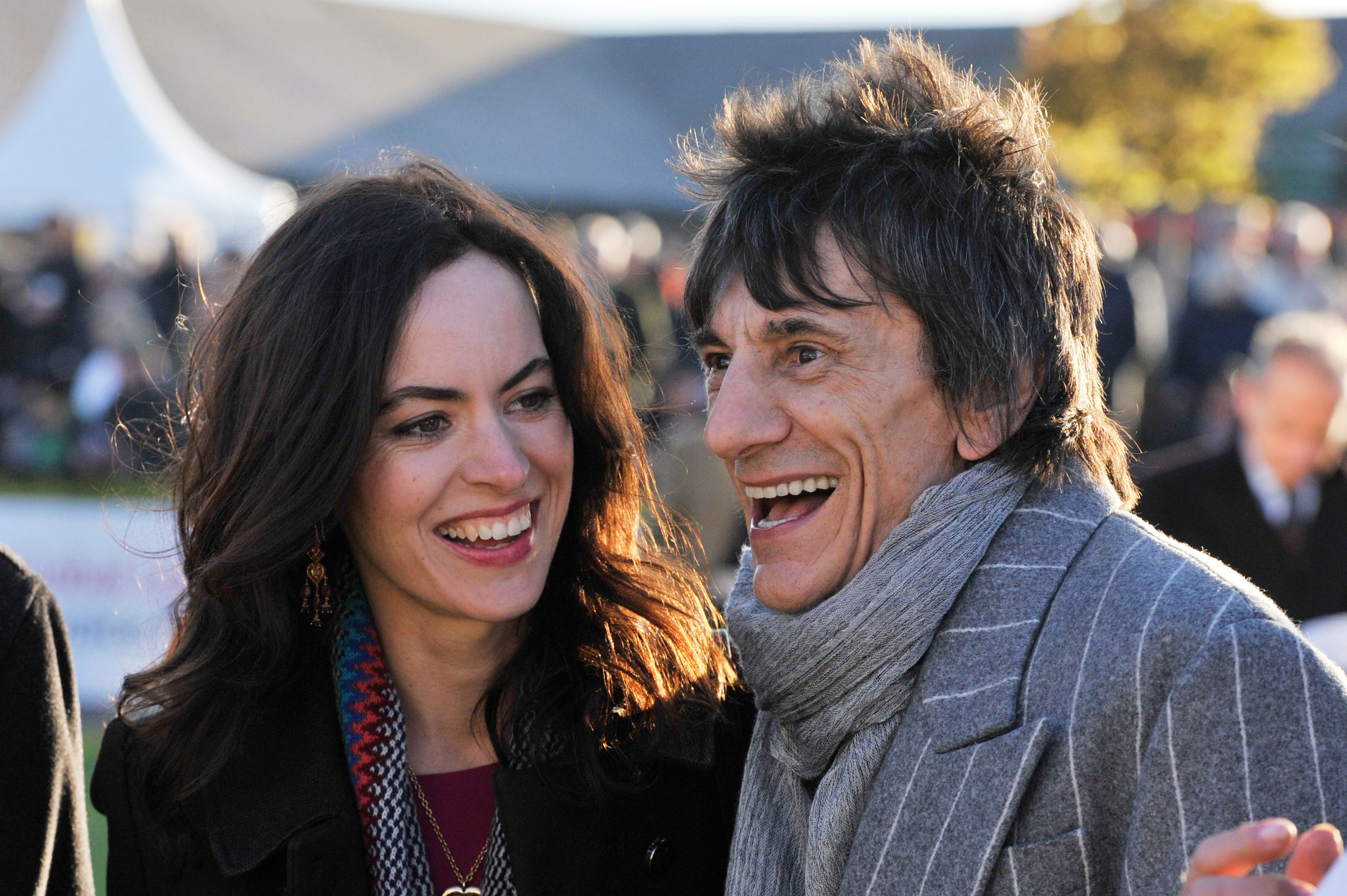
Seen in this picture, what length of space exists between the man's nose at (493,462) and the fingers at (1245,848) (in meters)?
1.53

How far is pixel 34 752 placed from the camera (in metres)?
2.51

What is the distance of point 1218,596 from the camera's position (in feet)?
6.17

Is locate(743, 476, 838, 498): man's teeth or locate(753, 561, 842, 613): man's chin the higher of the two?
locate(743, 476, 838, 498): man's teeth

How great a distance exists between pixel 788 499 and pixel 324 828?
1.12 meters

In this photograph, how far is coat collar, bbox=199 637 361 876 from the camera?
2.59 meters

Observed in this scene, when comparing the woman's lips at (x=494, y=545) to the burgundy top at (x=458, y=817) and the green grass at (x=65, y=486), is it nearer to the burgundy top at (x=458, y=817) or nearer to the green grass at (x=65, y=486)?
the burgundy top at (x=458, y=817)

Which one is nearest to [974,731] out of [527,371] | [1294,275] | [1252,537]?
[527,371]

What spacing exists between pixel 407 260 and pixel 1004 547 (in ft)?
4.44

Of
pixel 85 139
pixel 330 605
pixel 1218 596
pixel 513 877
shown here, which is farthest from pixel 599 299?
pixel 85 139

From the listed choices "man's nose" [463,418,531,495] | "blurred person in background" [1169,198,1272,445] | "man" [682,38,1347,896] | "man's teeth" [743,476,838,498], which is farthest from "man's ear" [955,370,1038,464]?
"blurred person in background" [1169,198,1272,445]

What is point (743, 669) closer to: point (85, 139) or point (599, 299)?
point (599, 299)

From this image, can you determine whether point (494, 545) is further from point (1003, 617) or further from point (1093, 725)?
point (1093, 725)

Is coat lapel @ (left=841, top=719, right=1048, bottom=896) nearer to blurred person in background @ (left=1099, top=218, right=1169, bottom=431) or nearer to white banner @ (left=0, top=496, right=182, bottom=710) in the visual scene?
white banner @ (left=0, top=496, right=182, bottom=710)

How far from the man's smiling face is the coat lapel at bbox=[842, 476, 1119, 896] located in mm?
209
